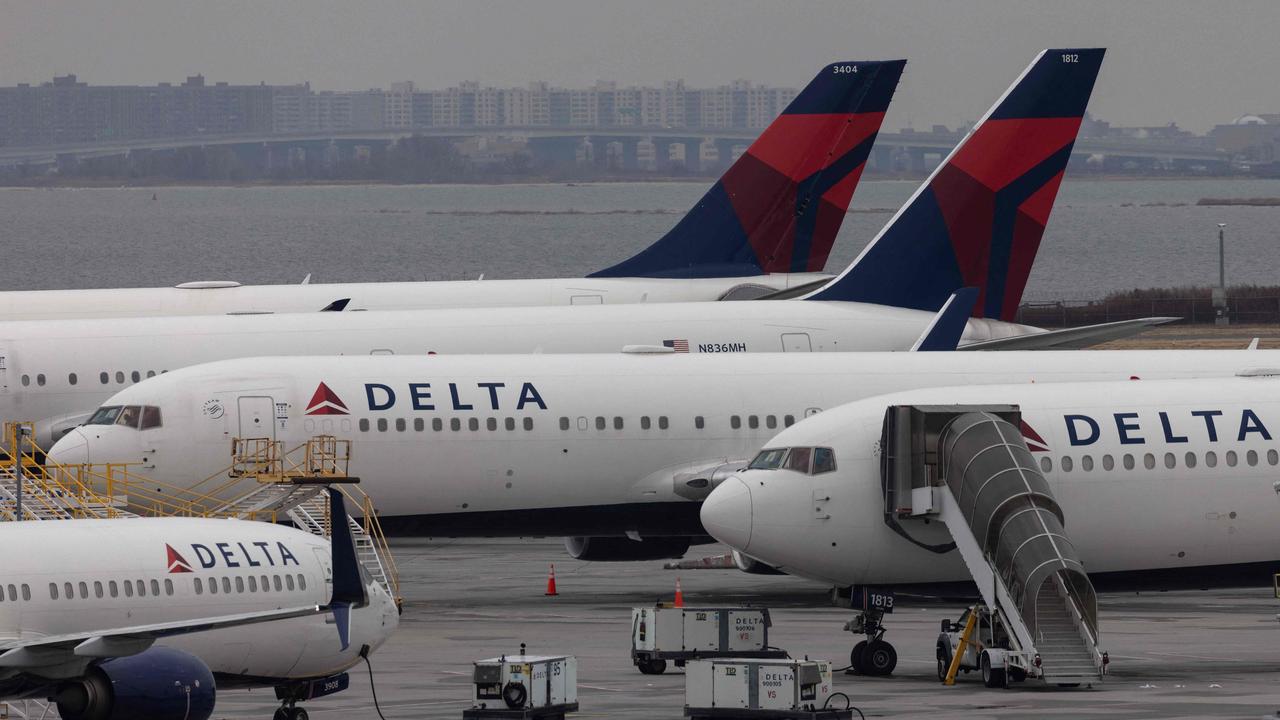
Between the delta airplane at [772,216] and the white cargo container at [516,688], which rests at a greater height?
the delta airplane at [772,216]

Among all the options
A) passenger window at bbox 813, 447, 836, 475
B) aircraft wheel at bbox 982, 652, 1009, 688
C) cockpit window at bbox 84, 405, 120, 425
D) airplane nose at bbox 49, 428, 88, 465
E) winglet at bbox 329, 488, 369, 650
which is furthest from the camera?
cockpit window at bbox 84, 405, 120, 425

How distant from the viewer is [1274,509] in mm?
37156

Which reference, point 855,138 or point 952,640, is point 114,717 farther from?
point 855,138

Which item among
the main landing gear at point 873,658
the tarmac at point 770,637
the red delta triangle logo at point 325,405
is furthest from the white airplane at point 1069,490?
the red delta triangle logo at point 325,405

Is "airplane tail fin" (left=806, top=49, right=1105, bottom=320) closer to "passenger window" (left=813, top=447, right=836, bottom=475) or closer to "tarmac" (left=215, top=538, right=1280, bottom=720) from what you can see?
"tarmac" (left=215, top=538, right=1280, bottom=720)

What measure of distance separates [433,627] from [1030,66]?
2468cm

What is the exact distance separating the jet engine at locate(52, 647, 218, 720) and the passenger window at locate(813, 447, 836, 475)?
13535 mm

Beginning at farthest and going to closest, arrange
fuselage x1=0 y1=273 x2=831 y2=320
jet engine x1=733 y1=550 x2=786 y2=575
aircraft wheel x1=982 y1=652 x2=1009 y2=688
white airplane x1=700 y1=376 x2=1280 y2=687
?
fuselage x1=0 y1=273 x2=831 y2=320 < jet engine x1=733 y1=550 x2=786 y2=575 < white airplane x1=700 y1=376 x2=1280 y2=687 < aircraft wheel x1=982 y1=652 x2=1009 y2=688

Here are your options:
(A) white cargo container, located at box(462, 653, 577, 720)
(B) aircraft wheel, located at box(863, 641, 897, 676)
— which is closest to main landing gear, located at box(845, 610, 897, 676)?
(B) aircraft wheel, located at box(863, 641, 897, 676)

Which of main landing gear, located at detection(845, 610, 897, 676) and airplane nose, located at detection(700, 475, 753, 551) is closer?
main landing gear, located at detection(845, 610, 897, 676)

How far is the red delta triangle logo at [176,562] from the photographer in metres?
28.5

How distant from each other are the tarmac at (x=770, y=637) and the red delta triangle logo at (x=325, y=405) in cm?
428

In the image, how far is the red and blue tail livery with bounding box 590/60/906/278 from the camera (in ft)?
213

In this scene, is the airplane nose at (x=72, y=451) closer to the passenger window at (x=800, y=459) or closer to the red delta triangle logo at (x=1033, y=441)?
the passenger window at (x=800, y=459)
